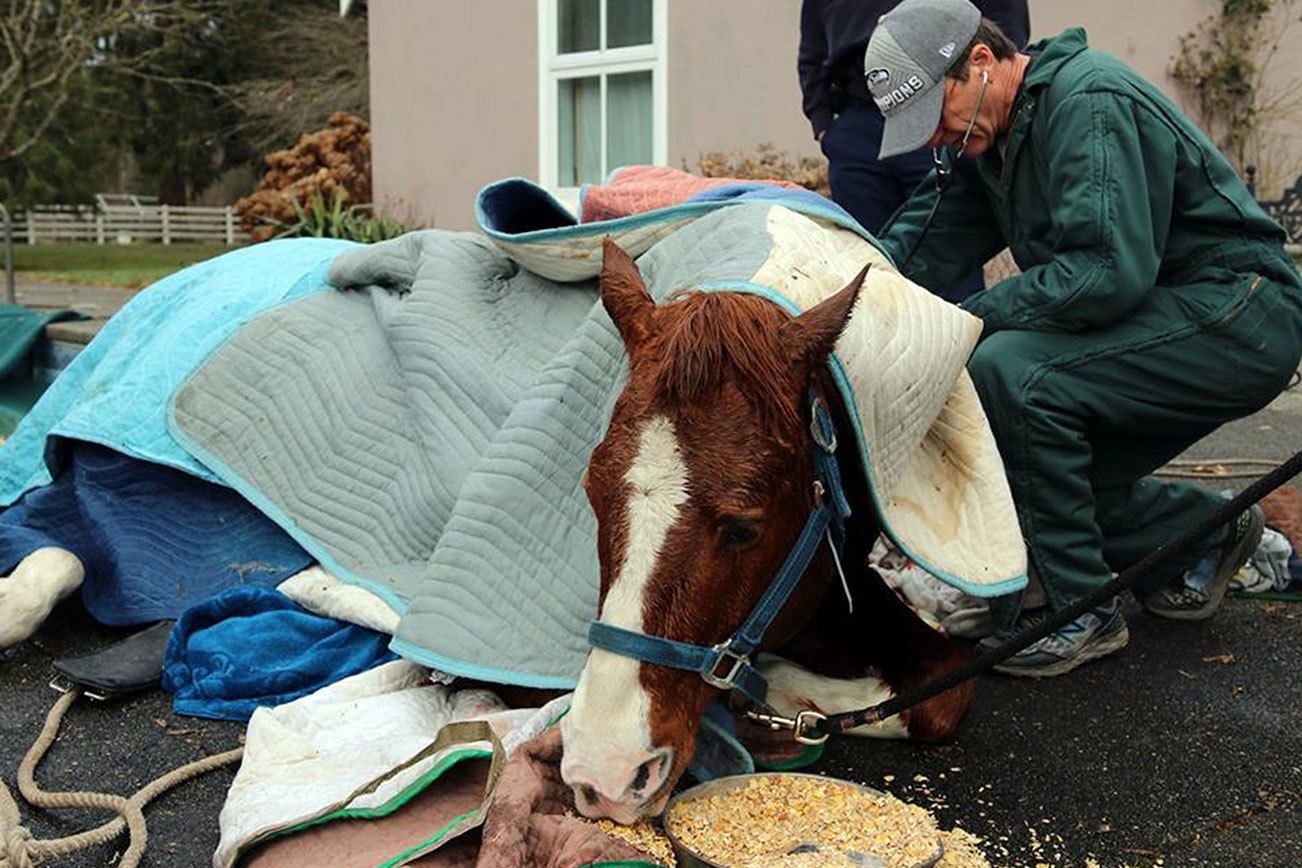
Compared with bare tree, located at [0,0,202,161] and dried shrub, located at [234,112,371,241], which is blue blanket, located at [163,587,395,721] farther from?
bare tree, located at [0,0,202,161]

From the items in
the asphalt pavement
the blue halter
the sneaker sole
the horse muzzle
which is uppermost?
the blue halter

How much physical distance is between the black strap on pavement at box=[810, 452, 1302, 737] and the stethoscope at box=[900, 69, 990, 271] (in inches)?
49.6

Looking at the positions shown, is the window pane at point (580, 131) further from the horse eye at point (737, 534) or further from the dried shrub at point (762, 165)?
the horse eye at point (737, 534)

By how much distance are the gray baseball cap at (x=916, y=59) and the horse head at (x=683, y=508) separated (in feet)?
3.77

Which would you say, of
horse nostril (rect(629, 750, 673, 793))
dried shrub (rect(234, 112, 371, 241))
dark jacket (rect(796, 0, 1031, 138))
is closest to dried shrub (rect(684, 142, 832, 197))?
dark jacket (rect(796, 0, 1031, 138))

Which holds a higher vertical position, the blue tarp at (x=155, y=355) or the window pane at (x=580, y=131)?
the window pane at (x=580, y=131)

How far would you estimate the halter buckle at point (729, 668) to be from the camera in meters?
2.41

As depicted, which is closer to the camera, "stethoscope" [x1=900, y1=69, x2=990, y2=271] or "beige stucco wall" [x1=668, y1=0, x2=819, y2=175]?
"stethoscope" [x1=900, y1=69, x2=990, y2=271]

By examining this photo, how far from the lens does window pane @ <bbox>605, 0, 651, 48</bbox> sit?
10.2m

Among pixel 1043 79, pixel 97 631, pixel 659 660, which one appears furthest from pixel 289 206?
pixel 659 660

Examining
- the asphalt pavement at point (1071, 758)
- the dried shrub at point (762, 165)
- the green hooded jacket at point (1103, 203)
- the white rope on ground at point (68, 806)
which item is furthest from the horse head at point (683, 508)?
the dried shrub at point (762, 165)

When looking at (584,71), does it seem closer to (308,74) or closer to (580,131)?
(580,131)

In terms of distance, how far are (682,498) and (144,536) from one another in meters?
2.14

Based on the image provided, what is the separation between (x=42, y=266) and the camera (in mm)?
24047
